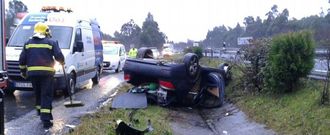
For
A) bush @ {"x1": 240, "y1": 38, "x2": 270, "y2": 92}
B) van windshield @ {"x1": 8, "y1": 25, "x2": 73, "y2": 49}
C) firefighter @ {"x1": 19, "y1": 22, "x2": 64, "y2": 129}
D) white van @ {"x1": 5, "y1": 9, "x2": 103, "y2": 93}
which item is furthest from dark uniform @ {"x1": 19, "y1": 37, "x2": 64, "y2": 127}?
bush @ {"x1": 240, "y1": 38, "x2": 270, "y2": 92}

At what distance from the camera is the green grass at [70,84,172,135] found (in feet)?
23.9

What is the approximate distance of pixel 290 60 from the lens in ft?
34.1

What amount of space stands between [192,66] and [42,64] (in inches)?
176

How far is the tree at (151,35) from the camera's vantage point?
239 feet

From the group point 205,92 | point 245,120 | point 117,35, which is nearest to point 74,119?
point 245,120

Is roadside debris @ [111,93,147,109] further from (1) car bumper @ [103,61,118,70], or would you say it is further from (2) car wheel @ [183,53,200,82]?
(1) car bumper @ [103,61,118,70]

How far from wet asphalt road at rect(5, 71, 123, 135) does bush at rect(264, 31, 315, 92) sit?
416 centimetres

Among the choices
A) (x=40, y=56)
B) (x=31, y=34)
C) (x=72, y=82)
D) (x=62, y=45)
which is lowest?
(x=72, y=82)

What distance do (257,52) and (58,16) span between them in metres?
5.93

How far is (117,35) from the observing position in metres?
90.2

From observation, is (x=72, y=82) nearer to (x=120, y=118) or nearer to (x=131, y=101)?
(x=131, y=101)

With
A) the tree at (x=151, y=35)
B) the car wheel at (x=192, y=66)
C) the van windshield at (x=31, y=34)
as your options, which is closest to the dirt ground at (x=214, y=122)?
the car wheel at (x=192, y=66)

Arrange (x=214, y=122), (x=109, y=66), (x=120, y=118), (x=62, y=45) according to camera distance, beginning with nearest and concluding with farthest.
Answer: (x=120, y=118)
(x=214, y=122)
(x=62, y=45)
(x=109, y=66)

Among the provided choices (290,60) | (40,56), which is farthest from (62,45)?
(290,60)
